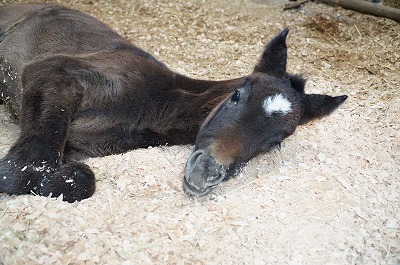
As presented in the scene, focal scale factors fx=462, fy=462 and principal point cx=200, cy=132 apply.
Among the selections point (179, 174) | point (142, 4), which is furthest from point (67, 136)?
point (142, 4)

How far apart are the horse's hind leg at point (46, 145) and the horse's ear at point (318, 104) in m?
2.17

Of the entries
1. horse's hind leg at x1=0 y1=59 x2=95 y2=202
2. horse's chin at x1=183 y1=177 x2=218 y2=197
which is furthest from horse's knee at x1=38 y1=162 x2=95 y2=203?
horse's chin at x1=183 y1=177 x2=218 y2=197

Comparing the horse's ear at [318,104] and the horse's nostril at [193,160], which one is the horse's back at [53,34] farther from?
the horse's ear at [318,104]

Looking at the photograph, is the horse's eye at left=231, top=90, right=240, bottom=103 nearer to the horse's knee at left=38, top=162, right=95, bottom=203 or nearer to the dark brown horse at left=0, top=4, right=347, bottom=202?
the dark brown horse at left=0, top=4, right=347, bottom=202

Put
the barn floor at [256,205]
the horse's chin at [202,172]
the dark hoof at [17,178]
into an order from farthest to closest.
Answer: the dark hoof at [17,178]
the horse's chin at [202,172]
the barn floor at [256,205]

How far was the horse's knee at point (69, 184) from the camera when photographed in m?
3.82

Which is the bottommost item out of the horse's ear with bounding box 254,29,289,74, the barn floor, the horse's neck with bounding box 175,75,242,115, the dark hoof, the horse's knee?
the barn floor

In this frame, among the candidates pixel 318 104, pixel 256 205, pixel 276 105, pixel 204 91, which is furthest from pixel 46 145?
pixel 318 104

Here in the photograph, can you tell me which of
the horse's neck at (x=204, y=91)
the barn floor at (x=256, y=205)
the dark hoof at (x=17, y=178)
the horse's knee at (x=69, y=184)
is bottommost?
the barn floor at (x=256, y=205)

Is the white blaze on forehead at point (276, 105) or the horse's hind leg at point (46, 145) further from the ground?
the white blaze on forehead at point (276, 105)

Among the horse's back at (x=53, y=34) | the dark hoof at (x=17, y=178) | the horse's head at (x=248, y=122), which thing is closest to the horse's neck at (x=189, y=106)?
the horse's head at (x=248, y=122)

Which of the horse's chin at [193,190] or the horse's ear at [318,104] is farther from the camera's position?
the horse's ear at [318,104]

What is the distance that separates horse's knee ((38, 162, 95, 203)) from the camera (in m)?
3.82

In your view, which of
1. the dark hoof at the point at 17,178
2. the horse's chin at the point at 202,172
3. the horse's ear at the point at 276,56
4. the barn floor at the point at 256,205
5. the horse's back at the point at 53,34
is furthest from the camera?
the horse's back at the point at 53,34
